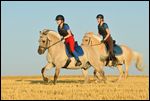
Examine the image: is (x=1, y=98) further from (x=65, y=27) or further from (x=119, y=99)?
(x=65, y=27)

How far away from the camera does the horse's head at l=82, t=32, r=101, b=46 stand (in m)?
18.5

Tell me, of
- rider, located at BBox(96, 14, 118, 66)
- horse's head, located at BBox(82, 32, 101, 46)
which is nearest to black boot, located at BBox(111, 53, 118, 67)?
rider, located at BBox(96, 14, 118, 66)

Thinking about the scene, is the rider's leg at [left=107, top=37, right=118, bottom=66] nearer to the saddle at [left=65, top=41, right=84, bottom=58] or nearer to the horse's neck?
the saddle at [left=65, top=41, right=84, bottom=58]

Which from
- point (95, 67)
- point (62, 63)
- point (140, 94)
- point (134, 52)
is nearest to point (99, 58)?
point (95, 67)

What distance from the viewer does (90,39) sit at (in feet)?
61.7

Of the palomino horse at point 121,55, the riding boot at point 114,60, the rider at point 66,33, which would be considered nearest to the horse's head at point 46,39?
the rider at point 66,33

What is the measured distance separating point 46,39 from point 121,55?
445 cm

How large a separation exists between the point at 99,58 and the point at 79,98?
757 centimetres

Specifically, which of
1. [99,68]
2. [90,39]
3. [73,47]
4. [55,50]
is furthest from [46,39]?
[90,39]

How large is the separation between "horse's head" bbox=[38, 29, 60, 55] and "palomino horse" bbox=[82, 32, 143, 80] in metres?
2.28

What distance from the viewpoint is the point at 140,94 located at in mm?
11656

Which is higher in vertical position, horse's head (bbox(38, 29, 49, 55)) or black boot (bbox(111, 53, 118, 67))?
horse's head (bbox(38, 29, 49, 55))

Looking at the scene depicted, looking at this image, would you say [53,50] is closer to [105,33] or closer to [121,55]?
[105,33]

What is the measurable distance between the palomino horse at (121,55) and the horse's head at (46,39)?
2.28 metres
